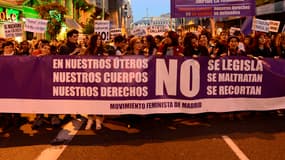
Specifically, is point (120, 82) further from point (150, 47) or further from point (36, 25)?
point (36, 25)

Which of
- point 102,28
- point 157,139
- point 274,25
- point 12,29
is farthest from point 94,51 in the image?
point 274,25

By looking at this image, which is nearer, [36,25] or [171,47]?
[171,47]

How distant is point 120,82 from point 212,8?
7.15 meters

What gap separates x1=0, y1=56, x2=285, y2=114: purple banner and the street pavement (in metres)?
0.51

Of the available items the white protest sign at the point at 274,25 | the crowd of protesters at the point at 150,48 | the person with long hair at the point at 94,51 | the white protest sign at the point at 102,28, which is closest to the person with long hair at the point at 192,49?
the crowd of protesters at the point at 150,48

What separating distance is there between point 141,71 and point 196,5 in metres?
7.15

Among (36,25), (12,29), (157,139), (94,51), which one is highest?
(36,25)

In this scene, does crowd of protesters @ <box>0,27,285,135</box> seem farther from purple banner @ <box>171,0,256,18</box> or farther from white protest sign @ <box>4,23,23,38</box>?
purple banner @ <box>171,0,256,18</box>

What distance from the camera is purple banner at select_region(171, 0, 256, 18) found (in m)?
13.8

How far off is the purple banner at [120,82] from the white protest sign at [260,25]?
219 inches

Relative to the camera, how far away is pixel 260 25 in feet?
45.0

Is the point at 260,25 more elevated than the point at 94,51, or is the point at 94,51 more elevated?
the point at 260,25

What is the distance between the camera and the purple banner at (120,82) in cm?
795

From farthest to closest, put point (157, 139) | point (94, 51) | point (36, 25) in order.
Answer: point (36, 25)
point (94, 51)
point (157, 139)
